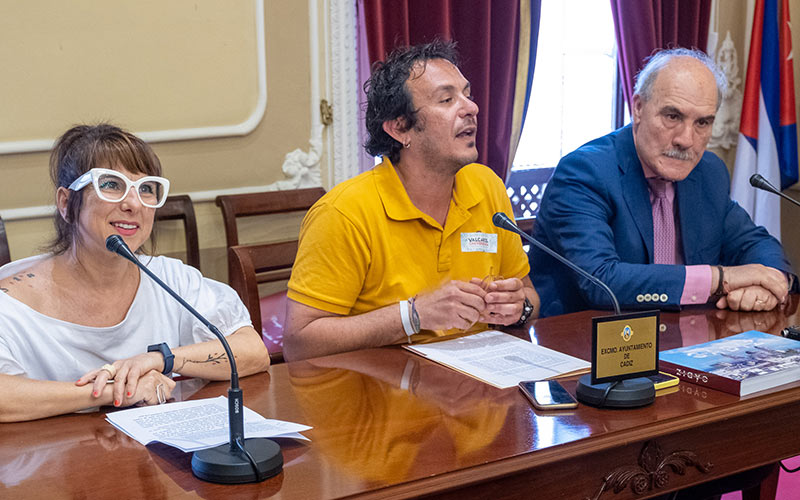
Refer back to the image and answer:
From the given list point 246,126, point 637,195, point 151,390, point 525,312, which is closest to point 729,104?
point 637,195

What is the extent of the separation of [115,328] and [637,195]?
4.87ft

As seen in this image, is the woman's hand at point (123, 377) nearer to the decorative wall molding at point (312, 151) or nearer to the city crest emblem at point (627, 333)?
the city crest emblem at point (627, 333)

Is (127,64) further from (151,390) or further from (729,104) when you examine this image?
(729,104)

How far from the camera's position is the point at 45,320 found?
5.49ft

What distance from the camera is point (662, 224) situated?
2.51m

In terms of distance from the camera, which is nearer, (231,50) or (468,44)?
(231,50)

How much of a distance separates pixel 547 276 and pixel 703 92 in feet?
2.27

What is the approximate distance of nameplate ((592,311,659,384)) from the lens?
150 cm

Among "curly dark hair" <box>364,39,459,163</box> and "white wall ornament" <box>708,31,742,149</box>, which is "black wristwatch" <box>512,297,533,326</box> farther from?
"white wall ornament" <box>708,31,742,149</box>

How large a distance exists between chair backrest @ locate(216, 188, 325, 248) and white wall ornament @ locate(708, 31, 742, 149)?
2398 millimetres

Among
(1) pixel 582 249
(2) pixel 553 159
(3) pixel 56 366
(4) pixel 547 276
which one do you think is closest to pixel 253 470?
(3) pixel 56 366

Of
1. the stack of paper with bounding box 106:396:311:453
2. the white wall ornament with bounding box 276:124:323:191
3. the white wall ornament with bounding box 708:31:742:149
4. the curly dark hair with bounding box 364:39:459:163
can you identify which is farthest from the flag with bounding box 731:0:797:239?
the stack of paper with bounding box 106:396:311:453

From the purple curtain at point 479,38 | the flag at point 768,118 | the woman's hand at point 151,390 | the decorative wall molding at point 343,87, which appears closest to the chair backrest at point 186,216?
the decorative wall molding at point 343,87

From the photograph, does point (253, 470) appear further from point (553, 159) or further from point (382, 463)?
point (553, 159)
